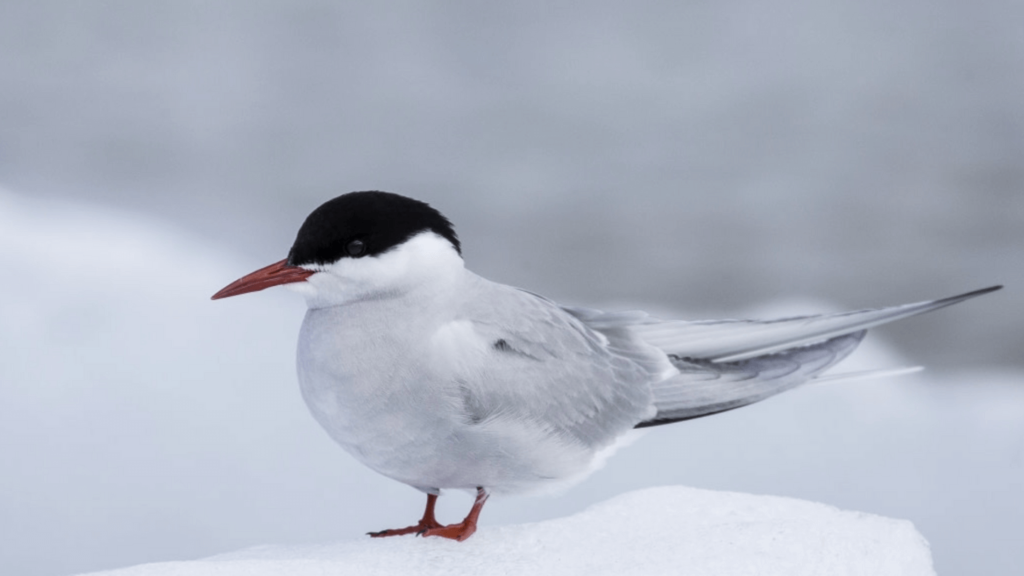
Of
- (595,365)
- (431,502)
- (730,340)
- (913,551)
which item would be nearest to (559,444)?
(595,365)

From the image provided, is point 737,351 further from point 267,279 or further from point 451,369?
point 267,279

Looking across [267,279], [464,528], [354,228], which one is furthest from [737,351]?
[267,279]

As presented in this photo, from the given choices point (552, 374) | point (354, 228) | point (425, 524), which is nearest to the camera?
point (354, 228)

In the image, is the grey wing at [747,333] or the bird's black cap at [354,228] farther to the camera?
the grey wing at [747,333]

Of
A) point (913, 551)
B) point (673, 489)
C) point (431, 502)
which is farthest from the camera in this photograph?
point (673, 489)

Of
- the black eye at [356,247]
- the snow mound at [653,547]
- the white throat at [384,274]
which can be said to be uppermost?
the black eye at [356,247]

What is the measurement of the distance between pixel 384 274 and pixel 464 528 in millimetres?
617

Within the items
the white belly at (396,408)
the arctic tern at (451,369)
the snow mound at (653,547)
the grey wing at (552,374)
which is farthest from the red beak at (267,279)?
the snow mound at (653,547)

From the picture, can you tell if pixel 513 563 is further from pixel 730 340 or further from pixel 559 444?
pixel 730 340

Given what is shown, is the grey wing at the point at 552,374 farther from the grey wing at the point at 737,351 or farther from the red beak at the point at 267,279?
the red beak at the point at 267,279

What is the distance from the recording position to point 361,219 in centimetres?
211

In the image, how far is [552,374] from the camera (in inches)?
91.3

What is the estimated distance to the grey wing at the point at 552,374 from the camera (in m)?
2.21

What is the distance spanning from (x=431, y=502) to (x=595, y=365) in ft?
1.60
